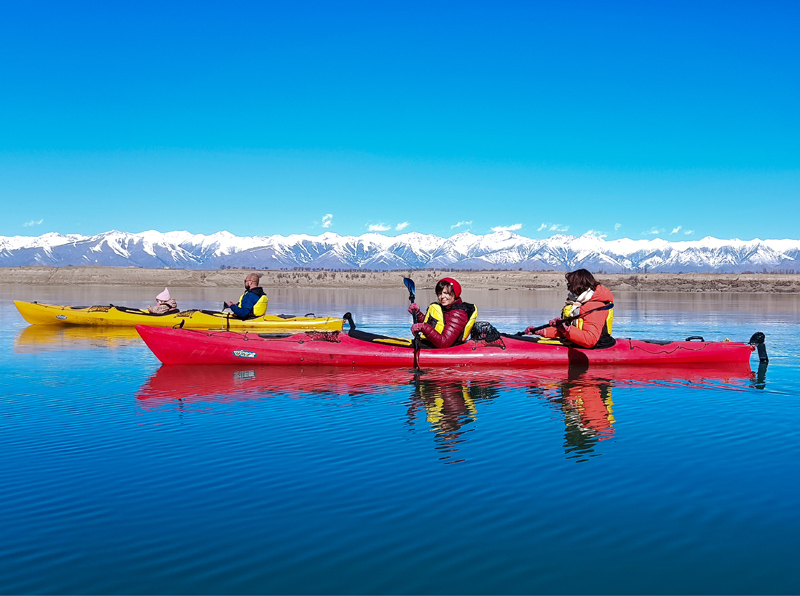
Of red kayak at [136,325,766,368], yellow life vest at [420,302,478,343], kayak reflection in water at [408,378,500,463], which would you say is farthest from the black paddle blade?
kayak reflection in water at [408,378,500,463]

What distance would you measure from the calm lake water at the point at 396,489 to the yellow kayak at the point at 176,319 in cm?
868

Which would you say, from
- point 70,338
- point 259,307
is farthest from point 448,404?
point 70,338

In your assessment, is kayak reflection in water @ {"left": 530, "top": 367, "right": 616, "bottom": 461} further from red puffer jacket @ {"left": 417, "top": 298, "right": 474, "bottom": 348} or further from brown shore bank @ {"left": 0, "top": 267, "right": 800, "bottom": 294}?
brown shore bank @ {"left": 0, "top": 267, "right": 800, "bottom": 294}

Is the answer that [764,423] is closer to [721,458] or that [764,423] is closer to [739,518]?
[721,458]

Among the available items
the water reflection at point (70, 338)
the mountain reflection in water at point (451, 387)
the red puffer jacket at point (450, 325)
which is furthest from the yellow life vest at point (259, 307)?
the red puffer jacket at point (450, 325)

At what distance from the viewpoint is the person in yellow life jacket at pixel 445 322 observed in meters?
15.0

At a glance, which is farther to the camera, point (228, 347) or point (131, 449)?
point (228, 347)

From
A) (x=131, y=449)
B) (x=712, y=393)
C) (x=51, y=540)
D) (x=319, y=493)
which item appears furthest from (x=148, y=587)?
(x=712, y=393)

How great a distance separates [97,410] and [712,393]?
34.3 ft

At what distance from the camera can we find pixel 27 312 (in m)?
27.2

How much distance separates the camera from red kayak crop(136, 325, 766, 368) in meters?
15.6

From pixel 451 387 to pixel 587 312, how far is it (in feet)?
12.6

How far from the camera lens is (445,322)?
15234 mm

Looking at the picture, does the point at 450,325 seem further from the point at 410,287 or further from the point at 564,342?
the point at 564,342
